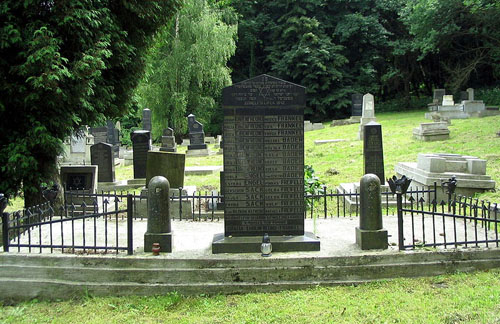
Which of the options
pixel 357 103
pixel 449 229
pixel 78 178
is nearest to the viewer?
pixel 449 229

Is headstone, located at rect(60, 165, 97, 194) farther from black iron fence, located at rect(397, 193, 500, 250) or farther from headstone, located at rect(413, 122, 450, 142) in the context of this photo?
headstone, located at rect(413, 122, 450, 142)

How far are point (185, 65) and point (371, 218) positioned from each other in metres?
28.1

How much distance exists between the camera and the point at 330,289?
612 cm

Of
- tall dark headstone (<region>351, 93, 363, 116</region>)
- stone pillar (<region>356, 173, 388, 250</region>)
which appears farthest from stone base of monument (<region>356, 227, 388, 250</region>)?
tall dark headstone (<region>351, 93, 363, 116</region>)

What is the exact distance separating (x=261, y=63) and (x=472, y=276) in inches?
1680

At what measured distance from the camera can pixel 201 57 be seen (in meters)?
32.5

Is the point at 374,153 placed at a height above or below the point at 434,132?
below

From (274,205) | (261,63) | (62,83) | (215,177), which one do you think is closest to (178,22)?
(261,63)

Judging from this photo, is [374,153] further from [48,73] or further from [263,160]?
[48,73]

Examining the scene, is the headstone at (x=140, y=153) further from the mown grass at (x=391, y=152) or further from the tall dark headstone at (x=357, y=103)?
the tall dark headstone at (x=357, y=103)

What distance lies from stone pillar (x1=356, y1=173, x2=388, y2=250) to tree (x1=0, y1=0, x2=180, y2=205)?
5592 millimetres

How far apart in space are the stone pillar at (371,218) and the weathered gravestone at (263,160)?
83cm

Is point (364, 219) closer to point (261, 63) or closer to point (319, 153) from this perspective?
point (319, 153)

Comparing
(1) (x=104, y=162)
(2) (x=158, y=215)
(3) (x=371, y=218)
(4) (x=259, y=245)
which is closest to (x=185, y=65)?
(1) (x=104, y=162)
